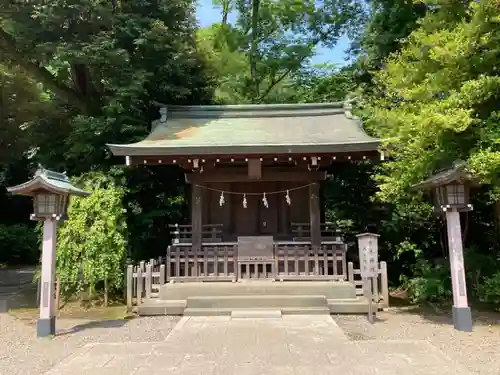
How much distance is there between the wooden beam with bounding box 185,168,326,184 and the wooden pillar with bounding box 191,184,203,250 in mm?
241

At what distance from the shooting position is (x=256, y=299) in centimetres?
752

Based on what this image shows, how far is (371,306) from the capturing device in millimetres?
7047

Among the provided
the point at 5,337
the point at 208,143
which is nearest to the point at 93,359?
the point at 5,337

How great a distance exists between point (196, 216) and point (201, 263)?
1.15m

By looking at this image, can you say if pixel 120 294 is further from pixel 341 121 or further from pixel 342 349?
pixel 341 121

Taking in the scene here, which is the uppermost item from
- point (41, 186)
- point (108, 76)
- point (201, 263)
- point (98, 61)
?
point (98, 61)

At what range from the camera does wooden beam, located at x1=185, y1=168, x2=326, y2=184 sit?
31.4ft

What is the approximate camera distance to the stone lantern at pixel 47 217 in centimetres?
625

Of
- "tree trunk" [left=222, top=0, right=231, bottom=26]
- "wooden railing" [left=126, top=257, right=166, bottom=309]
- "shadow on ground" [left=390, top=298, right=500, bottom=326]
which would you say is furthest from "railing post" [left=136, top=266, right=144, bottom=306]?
"tree trunk" [left=222, top=0, right=231, bottom=26]

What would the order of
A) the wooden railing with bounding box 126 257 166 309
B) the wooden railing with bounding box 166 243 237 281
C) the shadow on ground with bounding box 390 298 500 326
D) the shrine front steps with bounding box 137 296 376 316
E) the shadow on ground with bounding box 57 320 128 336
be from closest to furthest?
the shadow on ground with bounding box 57 320 128 336, the shadow on ground with bounding box 390 298 500 326, the shrine front steps with bounding box 137 296 376 316, the wooden railing with bounding box 126 257 166 309, the wooden railing with bounding box 166 243 237 281

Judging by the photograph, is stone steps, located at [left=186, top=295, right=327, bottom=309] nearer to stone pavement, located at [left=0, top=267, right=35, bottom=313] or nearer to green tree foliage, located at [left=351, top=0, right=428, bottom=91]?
stone pavement, located at [left=0, top=267, right=35, bottom=313]

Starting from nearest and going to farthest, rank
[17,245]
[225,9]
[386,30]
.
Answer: [386,30] < [17,245] < [225,9]

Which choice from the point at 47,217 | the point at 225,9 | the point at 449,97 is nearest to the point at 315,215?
the point at 449,97

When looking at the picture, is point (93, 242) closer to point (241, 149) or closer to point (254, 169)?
point (241, 149)
